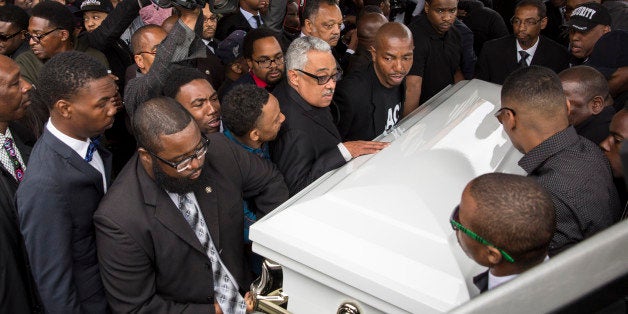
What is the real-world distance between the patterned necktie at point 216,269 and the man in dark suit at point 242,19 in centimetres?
301

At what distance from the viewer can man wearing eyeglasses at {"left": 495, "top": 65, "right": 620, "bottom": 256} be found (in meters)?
1.78

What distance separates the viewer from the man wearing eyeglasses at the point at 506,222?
1.31 meters

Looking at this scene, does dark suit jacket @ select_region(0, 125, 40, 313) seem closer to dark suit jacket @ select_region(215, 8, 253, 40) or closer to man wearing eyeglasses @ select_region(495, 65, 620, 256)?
man wearing eyeglasses @ select_region(495, 65, 620, 256)

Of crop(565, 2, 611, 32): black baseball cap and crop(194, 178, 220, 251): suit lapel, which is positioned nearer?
crop(194, 178, 220, 251): suit lapel

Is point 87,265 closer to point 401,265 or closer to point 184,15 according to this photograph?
point 401,265

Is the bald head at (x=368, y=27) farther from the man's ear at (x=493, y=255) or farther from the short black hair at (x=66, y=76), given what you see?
the man's ear at (x=493, y=255)

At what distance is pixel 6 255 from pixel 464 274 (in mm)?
1655

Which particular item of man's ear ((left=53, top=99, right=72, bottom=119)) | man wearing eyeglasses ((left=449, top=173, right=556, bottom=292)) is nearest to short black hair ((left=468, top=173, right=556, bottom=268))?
man wearing eyeglasses ((left=449, top=173, right=556, bottom=292))

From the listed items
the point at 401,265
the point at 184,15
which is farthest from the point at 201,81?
the point at 401,265

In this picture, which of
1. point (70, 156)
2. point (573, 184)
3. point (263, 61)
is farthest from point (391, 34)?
point (70, 156)

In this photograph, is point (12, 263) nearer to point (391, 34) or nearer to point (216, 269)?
point (216, 269)

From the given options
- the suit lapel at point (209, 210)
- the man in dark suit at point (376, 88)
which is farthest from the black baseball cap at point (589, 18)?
the suit lapel at point (209, 210)

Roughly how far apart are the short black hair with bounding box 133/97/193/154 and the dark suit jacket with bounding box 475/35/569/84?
2.97 meters

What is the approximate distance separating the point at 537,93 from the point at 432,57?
209 cm
